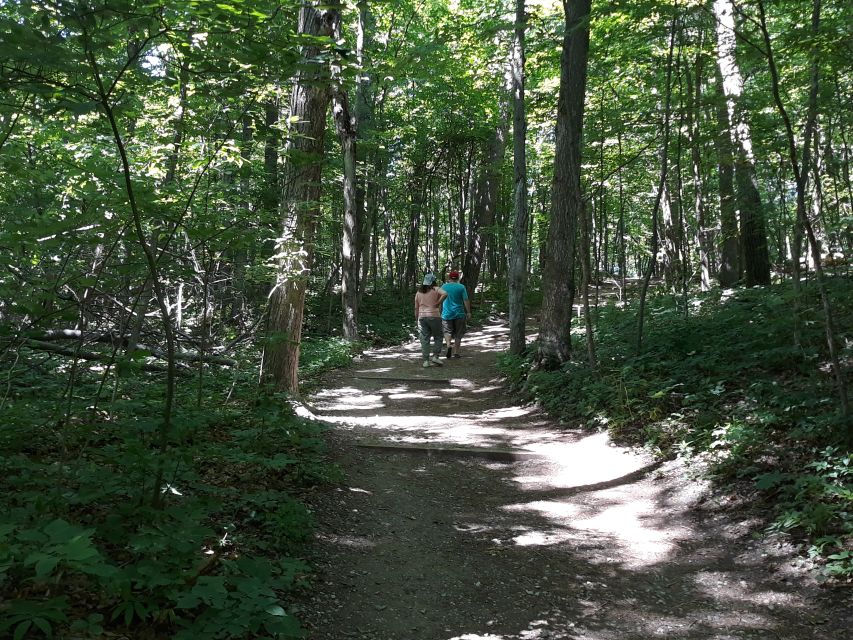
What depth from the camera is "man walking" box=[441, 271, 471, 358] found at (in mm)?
12688

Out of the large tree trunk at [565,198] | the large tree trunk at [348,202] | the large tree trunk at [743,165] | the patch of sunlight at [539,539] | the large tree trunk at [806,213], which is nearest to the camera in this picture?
the patch of sunlight at [539,539]

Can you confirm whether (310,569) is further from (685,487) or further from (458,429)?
(458,429)

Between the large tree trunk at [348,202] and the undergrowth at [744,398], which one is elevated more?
the large tree trunk at [348,202]

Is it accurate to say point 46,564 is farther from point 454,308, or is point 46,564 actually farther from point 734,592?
point 454,308

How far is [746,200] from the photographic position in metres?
9.90

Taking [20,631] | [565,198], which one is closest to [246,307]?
[565,198]

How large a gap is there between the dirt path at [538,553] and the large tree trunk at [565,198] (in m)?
2.76

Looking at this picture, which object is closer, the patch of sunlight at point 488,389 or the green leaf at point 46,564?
the green leaf at point 46,564

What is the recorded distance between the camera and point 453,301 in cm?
1280

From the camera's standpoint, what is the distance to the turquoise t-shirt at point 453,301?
12.7 m

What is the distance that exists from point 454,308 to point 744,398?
7383mm

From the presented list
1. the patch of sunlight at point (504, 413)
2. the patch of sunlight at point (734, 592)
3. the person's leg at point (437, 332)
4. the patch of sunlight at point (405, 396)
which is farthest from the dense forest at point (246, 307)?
the patch of sunlight at point (405, 396)

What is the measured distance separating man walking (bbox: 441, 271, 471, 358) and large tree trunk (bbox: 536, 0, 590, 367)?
3039 millimetres

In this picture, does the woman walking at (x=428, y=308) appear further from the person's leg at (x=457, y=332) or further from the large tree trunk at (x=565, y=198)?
the large tree trunk at (x=565, y=198)
